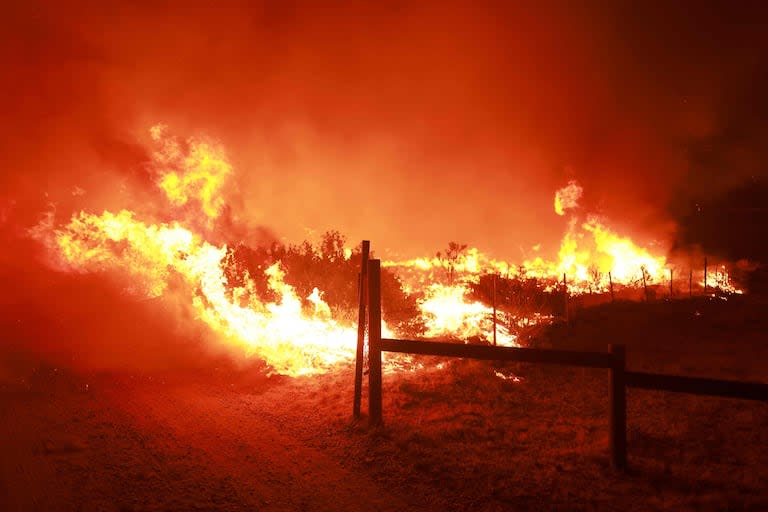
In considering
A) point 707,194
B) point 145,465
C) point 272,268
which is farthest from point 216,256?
point 707,194

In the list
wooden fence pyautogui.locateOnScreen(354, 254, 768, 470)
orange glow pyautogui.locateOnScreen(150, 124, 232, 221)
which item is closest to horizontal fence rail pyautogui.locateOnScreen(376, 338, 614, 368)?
wooden fence pyautogui.locateOnScreen(354, 254, 768, 470)

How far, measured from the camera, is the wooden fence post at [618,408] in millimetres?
5133

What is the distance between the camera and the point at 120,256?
1332cm

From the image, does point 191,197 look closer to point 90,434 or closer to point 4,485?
point 90,434

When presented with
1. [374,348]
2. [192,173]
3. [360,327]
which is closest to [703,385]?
[374,348]

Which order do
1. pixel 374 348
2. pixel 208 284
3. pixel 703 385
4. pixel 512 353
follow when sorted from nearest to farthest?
pixel 703 385 < pixel 512 353 < pixel 374 348 < pixel 208 284

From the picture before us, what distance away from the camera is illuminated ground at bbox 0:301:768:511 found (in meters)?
4.74

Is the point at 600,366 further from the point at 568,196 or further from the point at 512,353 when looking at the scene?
the point at 568,196

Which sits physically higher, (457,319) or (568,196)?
(568,196)

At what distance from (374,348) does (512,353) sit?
2144 millimetres

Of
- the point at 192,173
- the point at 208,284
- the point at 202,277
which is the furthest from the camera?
the point at 192,173

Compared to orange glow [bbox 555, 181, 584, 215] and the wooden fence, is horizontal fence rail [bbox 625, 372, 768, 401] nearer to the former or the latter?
the wooden fence

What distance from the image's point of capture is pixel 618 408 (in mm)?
5156

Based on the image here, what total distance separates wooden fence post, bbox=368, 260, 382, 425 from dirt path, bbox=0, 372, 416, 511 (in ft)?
3.91
